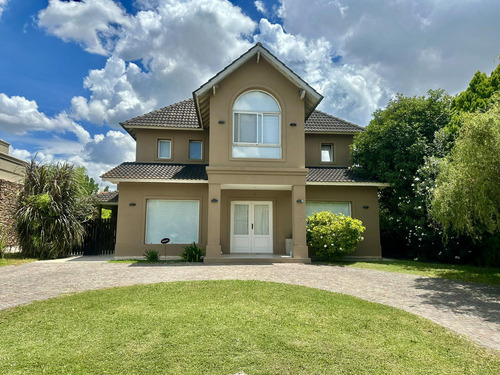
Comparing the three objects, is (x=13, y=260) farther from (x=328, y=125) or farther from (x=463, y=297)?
(x=328, y=125)

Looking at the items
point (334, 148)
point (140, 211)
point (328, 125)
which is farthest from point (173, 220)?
point (328, 125)

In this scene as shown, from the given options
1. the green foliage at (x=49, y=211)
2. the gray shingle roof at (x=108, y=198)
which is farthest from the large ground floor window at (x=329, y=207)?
the green foliage at (x=49, y=211)

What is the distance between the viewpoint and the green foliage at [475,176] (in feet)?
27.8

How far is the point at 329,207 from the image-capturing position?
15836mm

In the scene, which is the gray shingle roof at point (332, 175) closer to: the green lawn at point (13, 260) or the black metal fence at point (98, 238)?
the black metal fence at point (98, 238)

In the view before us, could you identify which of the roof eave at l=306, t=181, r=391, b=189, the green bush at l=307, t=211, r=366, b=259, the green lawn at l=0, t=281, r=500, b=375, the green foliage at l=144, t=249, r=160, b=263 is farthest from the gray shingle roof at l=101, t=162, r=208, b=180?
the green lawn at l=0, t=281, r=500, b=375

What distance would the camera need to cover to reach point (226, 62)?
→ 1409 cm

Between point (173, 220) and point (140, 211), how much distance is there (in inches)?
62.4

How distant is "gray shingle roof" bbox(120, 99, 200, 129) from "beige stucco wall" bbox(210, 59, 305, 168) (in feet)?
11.5

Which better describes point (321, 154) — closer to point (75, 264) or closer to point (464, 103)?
point (464, 103)

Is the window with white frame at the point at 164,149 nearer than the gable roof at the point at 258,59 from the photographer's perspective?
No

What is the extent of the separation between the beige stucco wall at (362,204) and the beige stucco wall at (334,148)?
2.58 metres

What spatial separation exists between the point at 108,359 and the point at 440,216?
10012 millimetres

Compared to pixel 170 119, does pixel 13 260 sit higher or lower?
lower
